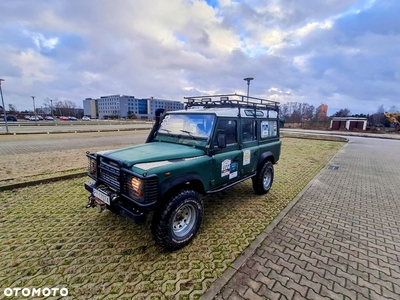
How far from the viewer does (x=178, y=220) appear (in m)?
3.14

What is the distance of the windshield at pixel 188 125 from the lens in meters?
3.60

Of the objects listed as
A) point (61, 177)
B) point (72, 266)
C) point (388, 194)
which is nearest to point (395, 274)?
point (388, 194)

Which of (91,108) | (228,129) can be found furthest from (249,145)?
(91,108)

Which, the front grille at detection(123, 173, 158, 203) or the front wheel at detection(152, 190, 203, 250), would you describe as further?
the front wheel at detection(152, 190, 203, 250)

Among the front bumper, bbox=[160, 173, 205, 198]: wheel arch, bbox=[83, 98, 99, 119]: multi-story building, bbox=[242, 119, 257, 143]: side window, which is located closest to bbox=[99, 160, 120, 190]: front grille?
the front bumper

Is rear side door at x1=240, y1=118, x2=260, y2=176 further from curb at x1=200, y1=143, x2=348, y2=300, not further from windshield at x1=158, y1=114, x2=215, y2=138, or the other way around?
curb at x1=200, y1=143, x2=348, y2=300

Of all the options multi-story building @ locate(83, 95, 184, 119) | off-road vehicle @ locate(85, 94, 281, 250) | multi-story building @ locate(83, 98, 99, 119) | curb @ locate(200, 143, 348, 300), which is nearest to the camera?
curb @ locate(200, 143, 348, 300)

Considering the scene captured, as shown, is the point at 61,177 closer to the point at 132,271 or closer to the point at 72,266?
the point at 72,266

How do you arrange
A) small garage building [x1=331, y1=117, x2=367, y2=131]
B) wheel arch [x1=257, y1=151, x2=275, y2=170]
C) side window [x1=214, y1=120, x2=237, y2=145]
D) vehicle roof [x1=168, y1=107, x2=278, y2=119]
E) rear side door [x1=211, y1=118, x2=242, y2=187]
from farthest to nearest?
small garage building [x1=331, y1=117, x2=367, y2=131] → wheel arch [x1=257, y1=151, x2=275, y2=170] → vehicle roof [x1=168, y1=107, x2=278, y2=119] → side window [x1=214, y1=120, x2=237, y2=145] → rear side door [x1=211, y1=118, x2=242, y2=187]

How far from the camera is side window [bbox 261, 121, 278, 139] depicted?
502 centimetres

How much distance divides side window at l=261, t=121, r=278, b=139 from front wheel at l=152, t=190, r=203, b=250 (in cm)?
285

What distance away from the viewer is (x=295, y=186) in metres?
6.00

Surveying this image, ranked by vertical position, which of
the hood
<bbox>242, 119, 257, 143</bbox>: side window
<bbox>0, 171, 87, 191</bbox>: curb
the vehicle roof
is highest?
the vehicle roof

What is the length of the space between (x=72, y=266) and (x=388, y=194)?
7.62m
